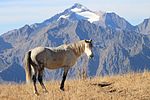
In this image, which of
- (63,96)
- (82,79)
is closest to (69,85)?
(82,79)

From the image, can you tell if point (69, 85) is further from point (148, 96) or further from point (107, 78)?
point (148, 96)

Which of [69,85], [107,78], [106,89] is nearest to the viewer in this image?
[106,89]

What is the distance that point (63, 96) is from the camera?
50.8 ft

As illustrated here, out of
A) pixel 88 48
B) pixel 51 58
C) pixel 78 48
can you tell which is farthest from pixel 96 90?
pixel 78 48

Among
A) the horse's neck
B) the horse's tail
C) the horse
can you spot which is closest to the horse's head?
the horse

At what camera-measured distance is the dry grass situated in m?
15.6

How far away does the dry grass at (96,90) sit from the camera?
613 inches

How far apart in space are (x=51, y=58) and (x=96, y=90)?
87.7 inches

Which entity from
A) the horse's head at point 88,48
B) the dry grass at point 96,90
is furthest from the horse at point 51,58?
the dry grass at point 96,90

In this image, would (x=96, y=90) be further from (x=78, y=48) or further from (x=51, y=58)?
(x=78, y=48)

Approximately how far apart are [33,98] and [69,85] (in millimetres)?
3768

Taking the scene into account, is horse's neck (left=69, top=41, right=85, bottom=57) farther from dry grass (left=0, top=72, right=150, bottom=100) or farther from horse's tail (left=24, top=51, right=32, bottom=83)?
horse's tail (left=24, top=51, right=32, bottom=83)

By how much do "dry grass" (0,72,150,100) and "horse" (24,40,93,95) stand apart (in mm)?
611

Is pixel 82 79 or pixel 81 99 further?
pixel 82 79
